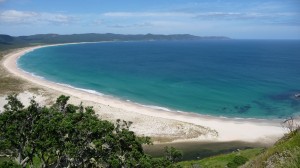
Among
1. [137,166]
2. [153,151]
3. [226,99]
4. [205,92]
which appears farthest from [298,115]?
[137,166]

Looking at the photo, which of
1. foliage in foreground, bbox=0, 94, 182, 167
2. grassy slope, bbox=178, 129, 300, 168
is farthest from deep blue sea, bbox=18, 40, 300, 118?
grassy slope, bbox=178, 129, 300, 168

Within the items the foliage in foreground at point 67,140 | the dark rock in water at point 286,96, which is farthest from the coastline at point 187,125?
the foliage in foreground at point 67,140

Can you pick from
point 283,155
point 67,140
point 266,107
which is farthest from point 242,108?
point 283,155

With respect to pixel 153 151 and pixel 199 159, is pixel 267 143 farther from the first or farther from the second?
pixel 153 151

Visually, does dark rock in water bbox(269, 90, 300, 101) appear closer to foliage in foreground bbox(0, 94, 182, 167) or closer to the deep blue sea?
the deep blue sea

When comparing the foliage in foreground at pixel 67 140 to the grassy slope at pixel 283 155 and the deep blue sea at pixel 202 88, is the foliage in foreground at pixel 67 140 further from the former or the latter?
the deep blue sea at pixel 202 88

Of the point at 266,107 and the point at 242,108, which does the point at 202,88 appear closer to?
the point at 242,108
